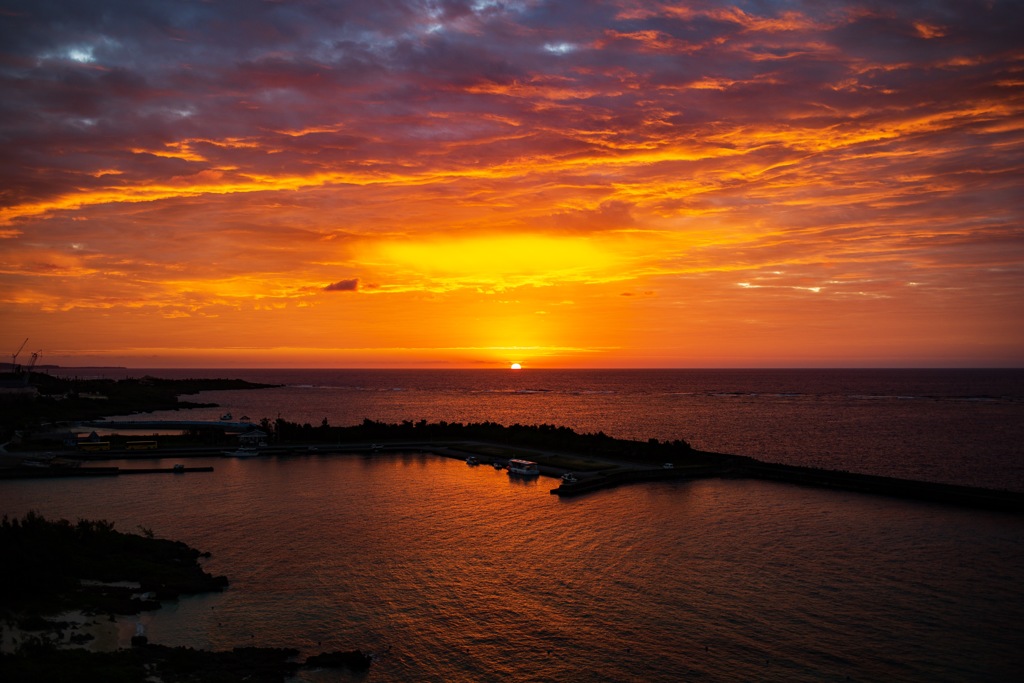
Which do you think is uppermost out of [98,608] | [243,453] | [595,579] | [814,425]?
[814,425]

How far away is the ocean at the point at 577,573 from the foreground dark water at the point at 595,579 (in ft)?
0.49

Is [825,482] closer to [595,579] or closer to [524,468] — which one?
[524,468]

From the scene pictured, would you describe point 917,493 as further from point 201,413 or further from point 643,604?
point 201,413

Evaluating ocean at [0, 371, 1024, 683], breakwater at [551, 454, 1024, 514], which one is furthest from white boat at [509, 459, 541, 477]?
breakwater at [551, 454, 1024, 514]

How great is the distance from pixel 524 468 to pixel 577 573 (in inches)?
1265

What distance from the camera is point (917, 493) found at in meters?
59.8

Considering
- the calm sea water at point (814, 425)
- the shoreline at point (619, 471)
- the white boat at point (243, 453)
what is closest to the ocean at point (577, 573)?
the shoreline at point (619, 471)

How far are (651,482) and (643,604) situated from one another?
33779mm

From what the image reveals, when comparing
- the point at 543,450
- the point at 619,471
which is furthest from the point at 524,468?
the point at 543,450

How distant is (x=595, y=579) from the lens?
37750mm

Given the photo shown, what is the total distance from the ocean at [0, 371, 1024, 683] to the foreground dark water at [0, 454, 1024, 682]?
0.15 metres

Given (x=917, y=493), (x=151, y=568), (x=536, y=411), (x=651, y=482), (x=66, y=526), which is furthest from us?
(x=536, y=411)

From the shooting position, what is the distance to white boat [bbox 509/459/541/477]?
70.1 meters

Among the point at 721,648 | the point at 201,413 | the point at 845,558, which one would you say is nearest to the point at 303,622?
the point at 721,648
